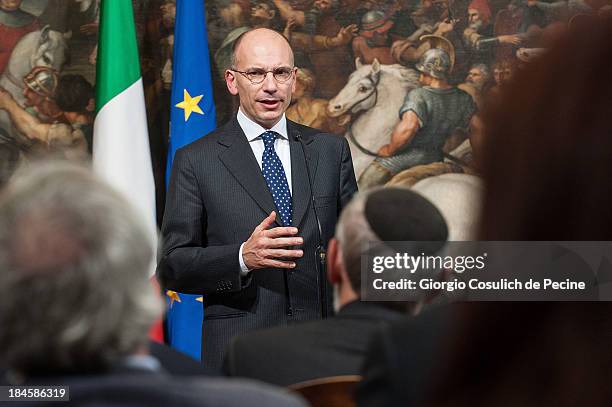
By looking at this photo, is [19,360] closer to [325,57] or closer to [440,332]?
[440,332]

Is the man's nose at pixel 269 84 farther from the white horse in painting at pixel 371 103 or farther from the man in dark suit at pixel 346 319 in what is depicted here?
the man in dark suit at pixel 346 319

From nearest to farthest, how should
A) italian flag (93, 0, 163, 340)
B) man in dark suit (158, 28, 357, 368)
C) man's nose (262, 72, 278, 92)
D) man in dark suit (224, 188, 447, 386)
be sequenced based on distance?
man in dark suit (224, 188, 447, 386) → man in dark suit (158, 28, 357, 368) → man's nose (262, 72, 278, 92) → italian flag (93, 0, 163, 340)

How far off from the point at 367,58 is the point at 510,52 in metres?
1.00

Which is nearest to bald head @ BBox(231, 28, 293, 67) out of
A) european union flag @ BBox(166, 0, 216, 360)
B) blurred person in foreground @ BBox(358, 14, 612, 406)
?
european union flag @ BBox(166, 0, 216, 360)

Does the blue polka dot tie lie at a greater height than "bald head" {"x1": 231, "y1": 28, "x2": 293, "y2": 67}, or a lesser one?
lesser

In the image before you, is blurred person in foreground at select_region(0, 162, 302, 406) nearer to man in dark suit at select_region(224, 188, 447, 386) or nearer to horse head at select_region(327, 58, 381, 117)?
man in dark suit at select_region(224, 188, 447, 386)

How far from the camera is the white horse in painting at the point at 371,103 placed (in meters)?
6.18

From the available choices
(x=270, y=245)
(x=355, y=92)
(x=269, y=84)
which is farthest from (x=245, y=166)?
(x=355, y=92)

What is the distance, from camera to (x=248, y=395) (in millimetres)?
1384

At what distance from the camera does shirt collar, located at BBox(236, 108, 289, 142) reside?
440cm

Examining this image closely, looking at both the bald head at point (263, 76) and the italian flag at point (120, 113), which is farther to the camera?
the italian flag at point (120, 113)

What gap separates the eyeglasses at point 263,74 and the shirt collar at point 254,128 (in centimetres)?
18

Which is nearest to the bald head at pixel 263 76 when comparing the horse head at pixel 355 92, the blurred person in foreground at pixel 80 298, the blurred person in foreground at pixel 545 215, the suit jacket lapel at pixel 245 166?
the suit jacket lapel at pixel 245 166

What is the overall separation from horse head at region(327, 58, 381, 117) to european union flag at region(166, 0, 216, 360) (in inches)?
35.1
